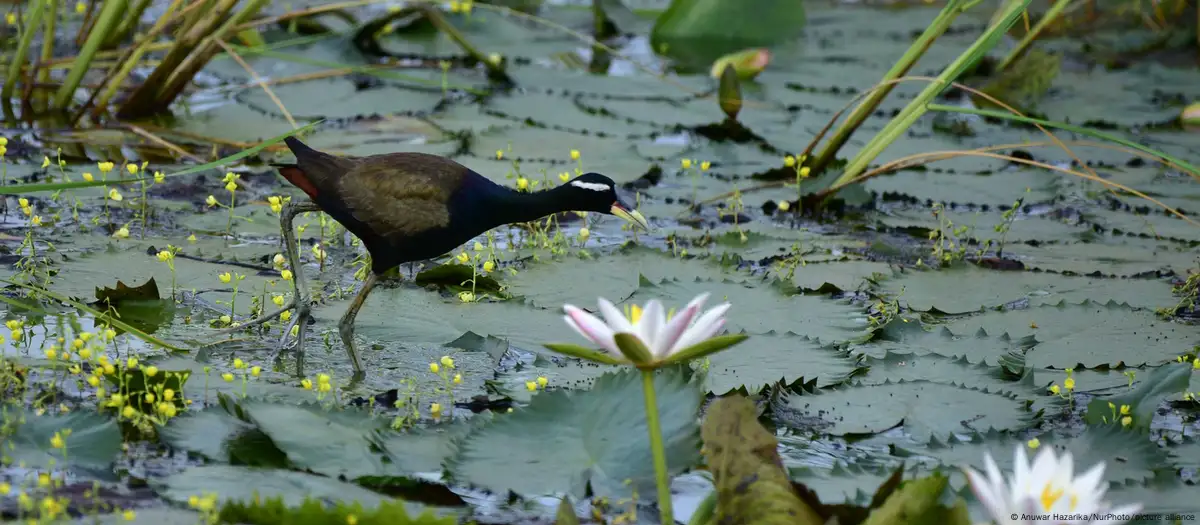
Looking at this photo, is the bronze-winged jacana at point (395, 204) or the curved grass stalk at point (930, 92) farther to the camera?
the curved grass stalk at point (930, 92)

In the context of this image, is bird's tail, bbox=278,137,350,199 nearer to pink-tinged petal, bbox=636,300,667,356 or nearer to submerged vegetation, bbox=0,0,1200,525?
submerged vegetation, bbox=0,0,1200,525

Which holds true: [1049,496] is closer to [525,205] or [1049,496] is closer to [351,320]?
[525,205]

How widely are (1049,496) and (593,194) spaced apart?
170 centimetres

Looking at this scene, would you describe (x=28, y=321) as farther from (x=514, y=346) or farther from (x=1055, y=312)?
(x=1055, y=312)

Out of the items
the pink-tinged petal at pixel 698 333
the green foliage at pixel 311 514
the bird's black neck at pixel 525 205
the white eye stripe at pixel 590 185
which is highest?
the white eye stripe at pixel 590 185

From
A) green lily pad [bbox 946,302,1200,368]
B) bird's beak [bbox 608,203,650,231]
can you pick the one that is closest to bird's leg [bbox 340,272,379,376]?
bird's beak [bbox 608,203,650,231]

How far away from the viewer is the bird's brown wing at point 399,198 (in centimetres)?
321

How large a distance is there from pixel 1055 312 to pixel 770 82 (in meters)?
3.41

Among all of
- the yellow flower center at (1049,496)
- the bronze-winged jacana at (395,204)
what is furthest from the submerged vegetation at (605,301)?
the bronze-winged jacana at (395,204)

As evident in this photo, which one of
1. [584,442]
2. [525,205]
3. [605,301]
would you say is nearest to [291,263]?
[525,205]

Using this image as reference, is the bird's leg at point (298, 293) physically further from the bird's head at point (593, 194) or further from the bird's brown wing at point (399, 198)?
the bird's head at point (593, 194)

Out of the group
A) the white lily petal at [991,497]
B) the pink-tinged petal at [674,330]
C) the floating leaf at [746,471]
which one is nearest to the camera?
the white lily petal at [991,497]

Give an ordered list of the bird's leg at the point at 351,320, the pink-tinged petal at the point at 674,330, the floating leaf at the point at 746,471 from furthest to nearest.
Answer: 1. the bird's leg at the point at 351,320
2. the floating leaf at the point at 746,471
3. the pink-tinged petal at the point at 674,330

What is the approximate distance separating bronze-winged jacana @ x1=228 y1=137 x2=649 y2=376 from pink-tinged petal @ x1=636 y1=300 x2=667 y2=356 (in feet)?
3.93
